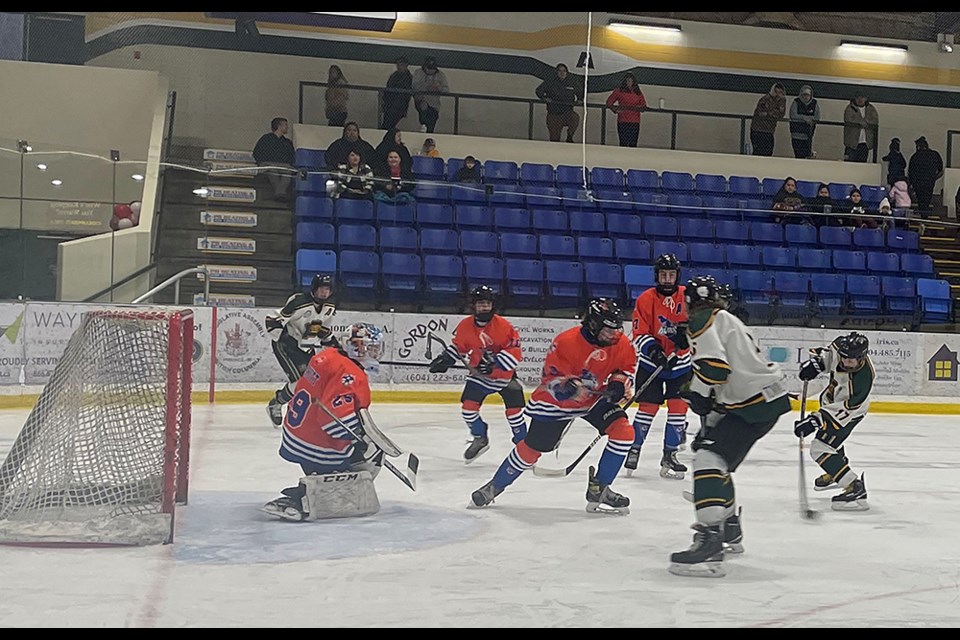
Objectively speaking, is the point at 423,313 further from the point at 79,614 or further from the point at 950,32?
the point at 950,32

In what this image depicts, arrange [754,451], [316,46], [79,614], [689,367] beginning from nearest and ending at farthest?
[79,614] → [689,367] → [754,451] → [316,46]

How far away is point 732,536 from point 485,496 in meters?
1.24

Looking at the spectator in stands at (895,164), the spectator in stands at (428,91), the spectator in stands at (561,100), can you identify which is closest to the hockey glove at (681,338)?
the spectator in stands at (428,91)

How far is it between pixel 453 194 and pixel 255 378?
2368 millimetres

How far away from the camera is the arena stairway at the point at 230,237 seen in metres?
8.29

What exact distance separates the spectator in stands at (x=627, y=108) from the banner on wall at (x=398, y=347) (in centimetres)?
390

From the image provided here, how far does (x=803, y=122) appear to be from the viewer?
13297mm

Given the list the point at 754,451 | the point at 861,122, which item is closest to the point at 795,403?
the point at 754,451

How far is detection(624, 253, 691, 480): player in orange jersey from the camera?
19.2 feet

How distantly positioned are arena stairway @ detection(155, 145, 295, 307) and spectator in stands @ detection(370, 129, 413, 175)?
198cm

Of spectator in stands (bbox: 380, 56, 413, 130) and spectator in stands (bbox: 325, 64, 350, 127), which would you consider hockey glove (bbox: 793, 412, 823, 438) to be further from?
spectator in stands (bbox: 325, 64, 350, 127)

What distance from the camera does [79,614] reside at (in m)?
3.09

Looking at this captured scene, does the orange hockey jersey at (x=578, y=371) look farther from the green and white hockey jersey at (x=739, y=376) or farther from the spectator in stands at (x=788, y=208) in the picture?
the spectator in stands at (x=788, y=208)

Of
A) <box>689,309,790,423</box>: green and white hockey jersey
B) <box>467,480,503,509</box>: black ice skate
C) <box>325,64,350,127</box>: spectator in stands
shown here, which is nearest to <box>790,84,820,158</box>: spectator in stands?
<box>325,64,350,127</box>: spectator in stands
